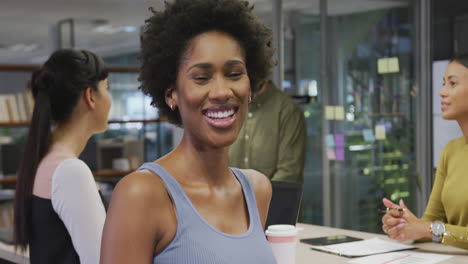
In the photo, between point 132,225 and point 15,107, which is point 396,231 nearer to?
point 132,225

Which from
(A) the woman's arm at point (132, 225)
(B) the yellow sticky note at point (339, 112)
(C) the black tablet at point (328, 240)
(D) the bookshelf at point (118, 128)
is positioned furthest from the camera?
(D) the bookshelf at point (118, 128)

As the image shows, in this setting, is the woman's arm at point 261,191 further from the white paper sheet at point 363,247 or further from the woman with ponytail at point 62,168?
the white paper sheet at point 363,247

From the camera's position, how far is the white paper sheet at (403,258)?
198cm

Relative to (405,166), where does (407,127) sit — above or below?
above

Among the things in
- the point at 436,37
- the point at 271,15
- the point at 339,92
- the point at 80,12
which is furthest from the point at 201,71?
the point at 80,12

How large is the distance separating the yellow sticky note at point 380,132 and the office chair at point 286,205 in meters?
2.71

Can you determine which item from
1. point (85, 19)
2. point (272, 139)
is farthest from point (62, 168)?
point (85, 19)

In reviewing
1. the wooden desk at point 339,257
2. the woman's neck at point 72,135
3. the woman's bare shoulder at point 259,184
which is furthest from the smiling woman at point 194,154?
the wooden desk at point 339,257

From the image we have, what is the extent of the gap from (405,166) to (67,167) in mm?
3419

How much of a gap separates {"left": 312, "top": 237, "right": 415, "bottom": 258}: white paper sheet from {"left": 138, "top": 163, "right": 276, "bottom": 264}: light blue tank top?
1.04 metres

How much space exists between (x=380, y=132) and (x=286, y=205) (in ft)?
9.01

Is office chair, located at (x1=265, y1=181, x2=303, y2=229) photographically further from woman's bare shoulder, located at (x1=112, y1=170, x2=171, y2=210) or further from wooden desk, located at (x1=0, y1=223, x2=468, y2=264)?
woman's bare shoulder, located at (x1=112, y1=170, x2=171, y2=210)

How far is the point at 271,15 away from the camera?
521 cm

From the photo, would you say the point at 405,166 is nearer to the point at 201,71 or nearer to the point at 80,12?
the point at 201,71
